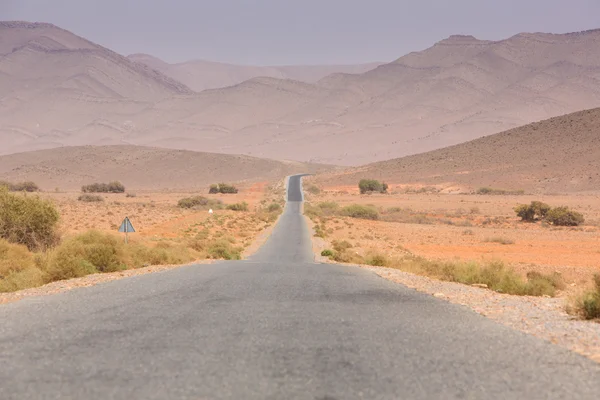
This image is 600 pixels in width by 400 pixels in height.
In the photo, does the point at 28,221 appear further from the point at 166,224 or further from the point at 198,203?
the point at 198,203

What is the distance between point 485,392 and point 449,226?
49579 mm

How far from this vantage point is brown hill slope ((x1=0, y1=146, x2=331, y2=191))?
484 feet

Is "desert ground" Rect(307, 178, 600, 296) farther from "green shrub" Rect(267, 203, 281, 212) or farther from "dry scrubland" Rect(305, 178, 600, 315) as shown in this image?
"green shrub" Rect(267, 203, 281, 212)

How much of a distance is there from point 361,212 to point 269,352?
2333 inches

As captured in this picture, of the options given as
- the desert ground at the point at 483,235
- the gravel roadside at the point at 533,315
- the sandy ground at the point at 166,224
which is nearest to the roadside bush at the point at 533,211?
the desert ground at the point at 483,235

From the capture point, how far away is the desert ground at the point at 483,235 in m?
30.9

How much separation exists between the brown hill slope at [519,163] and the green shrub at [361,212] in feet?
137

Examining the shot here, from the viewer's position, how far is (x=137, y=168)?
160750 mm

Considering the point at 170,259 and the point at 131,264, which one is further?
the point at 170,259

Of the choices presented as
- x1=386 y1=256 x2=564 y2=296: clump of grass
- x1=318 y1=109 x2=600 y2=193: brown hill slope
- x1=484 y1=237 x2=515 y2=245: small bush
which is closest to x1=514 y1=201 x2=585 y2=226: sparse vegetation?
x1=484 y1=237 x2=515 y2=245: small bush

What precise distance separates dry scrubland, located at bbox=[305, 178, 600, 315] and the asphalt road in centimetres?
431

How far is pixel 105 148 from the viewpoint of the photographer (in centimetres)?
17862

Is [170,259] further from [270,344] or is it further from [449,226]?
[449,226]

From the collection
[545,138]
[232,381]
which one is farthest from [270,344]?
[545,138]
